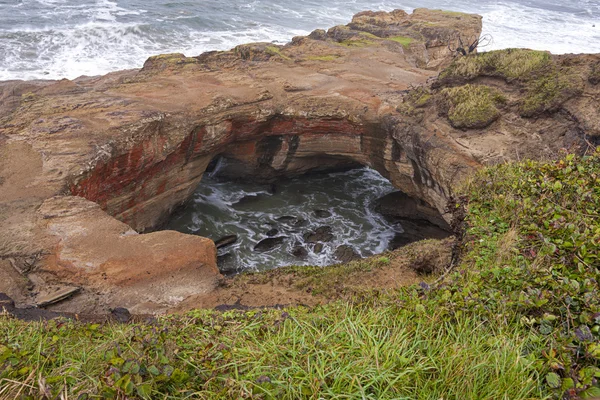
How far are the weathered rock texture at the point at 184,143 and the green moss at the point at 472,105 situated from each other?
196 mm

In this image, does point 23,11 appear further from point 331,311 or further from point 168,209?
point 331,311

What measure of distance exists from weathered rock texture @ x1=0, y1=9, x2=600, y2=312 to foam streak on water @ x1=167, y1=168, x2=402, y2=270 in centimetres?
89

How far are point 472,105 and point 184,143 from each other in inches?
329

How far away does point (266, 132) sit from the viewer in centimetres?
1521

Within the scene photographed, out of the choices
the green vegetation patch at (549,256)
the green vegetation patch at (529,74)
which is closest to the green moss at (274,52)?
the green vegetation patch at (529,74)

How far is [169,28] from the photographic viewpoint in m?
31.4

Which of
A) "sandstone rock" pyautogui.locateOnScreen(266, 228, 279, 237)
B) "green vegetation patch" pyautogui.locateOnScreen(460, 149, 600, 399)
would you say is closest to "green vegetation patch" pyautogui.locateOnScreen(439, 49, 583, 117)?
"green vegetation patch" pyautogui.locateOnScreen(460, 149, 600, 399)

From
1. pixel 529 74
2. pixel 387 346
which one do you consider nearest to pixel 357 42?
pixel 529 74

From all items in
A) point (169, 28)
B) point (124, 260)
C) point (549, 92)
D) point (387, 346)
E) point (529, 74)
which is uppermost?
point (529, 74)

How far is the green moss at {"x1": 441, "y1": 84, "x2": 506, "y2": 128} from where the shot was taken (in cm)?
1228

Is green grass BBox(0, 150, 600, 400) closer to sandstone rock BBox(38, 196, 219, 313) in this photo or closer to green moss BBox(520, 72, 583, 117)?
sandstone rock BBox(38, 196, 219, 313)

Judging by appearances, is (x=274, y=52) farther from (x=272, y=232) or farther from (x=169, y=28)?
(x=169, y=28)

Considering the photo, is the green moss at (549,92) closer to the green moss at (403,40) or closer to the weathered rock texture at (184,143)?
the weathered rock texture at (184,143)

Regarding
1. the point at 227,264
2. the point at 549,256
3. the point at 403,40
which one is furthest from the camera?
the point at 403,40
